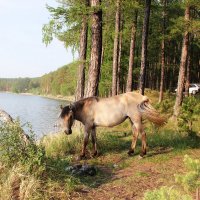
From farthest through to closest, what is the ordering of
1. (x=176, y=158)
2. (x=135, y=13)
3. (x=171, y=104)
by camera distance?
1. (x=135, y=13)
2. (x=171, y=104)
3. (x=176, y=158)

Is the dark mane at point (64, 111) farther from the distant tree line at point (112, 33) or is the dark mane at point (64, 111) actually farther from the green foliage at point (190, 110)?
the green foliage at point (190, 110)

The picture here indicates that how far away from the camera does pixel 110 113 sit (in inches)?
463

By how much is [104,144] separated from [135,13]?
19098 millimetres

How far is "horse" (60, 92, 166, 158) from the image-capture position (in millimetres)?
11727

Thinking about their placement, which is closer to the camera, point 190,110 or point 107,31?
point 190,110

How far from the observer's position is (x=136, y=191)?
8352 mm

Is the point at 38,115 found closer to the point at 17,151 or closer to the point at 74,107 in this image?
the point at 74,107

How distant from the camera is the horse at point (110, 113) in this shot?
1173cm

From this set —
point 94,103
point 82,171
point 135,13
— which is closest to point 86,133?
point 94,103

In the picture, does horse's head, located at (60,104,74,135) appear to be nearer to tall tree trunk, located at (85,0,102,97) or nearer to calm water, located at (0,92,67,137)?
calm water, located at (0,92,67,137)

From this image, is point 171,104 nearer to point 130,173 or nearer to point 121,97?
point 121,97

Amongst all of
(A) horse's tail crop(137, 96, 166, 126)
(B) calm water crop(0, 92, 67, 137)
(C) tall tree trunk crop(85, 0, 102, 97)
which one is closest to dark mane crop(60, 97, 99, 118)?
(A) horse's tail crop(137, 96, 166, 126)

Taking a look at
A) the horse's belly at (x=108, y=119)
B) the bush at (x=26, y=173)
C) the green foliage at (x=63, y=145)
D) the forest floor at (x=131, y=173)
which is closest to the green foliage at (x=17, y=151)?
the bush at (x=26, y=173)

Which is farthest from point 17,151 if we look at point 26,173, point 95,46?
point 95,46
